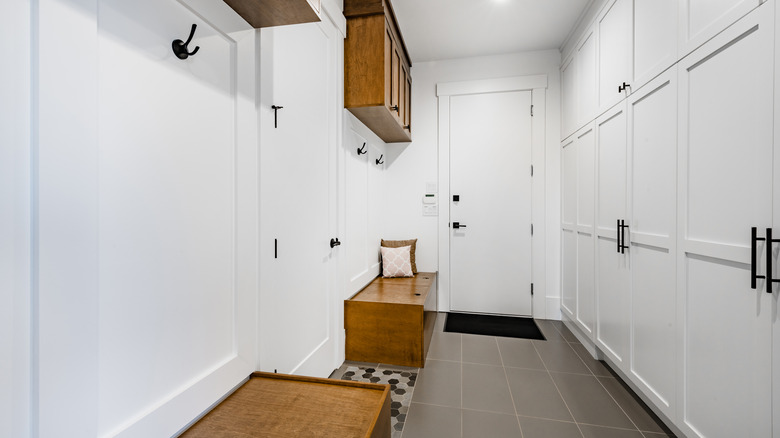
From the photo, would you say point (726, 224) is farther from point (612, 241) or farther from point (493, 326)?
point (493, 326)

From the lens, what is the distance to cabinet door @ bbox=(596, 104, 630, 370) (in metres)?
2.08

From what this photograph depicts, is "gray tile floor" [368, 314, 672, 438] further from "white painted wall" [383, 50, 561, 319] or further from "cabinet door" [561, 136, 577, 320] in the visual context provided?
"white painted wall" [383, 50, 561, 319]

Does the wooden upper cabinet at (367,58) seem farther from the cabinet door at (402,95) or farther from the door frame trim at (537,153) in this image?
the door frame trim at (537,153)

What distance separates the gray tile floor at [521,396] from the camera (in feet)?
5.59

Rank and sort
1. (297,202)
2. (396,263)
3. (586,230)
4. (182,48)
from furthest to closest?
1. (396,263)
2. (586,230)
3. (297,202)
4. (182,48)

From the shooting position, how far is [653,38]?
5.78 ft

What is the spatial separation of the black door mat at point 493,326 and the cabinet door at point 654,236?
44.3 inches

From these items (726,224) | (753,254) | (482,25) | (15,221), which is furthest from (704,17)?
(15,221)

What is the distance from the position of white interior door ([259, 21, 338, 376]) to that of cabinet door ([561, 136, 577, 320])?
2199mm

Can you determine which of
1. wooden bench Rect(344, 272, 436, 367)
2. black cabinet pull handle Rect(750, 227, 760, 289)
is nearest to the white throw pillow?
wooden bench Rect(344, 272, 436, 367)

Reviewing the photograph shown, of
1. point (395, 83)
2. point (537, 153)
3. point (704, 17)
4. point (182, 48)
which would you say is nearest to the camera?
point (182, 48)

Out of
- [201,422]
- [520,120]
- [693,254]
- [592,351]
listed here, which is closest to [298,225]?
[201,422]

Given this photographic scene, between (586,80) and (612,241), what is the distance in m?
1.41

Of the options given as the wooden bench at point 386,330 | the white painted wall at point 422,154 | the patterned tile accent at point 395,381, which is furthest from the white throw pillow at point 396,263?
the patterned tile accent at point 395,381
